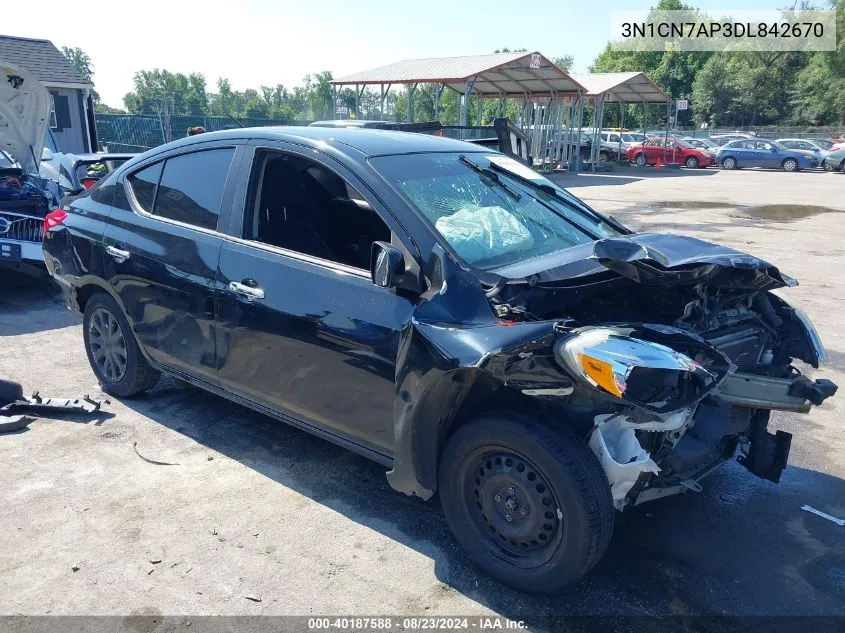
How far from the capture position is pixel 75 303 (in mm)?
4902

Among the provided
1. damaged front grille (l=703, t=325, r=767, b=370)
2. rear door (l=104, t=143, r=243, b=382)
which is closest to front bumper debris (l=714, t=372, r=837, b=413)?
damaged front grille (l=703, t=325, r=767, b=370)

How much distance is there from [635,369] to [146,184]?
11.0ft

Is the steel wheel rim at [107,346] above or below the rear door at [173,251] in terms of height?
below

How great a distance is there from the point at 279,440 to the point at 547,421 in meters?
2.07

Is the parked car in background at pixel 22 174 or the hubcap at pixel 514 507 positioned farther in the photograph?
the parked car in background at pixel 22 174

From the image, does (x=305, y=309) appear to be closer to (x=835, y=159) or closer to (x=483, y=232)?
(x=483, y=232)

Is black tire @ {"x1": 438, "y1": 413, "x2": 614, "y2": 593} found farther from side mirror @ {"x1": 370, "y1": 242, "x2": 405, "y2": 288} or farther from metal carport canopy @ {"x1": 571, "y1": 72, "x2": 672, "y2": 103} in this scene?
metal carport canopy @ {"x1": 571, "y1": 72, "x2": 672, "y2": 103}

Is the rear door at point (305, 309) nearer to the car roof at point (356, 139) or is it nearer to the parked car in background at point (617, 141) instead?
the car roof at point (356, 139)

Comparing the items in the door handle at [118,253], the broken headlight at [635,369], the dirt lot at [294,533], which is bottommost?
the dirt lot at [294,533]

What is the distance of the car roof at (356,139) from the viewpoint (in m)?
3.57

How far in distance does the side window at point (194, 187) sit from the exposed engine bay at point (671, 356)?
6.12 feet

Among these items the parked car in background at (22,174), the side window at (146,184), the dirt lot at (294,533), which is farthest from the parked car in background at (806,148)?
the side window at (146,184)

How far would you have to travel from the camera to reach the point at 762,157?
32.3 meters

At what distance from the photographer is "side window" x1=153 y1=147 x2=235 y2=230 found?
3.90 meters
